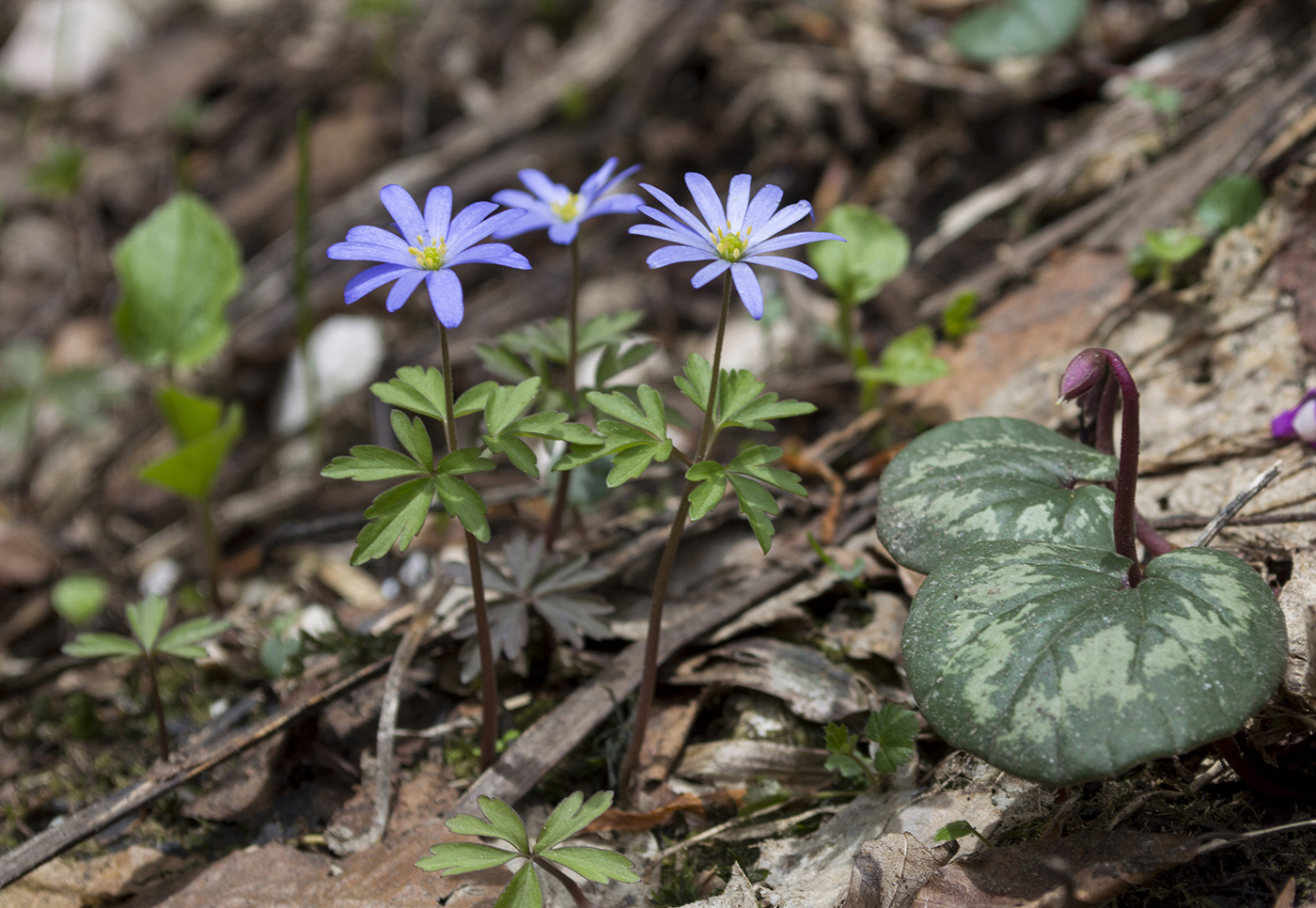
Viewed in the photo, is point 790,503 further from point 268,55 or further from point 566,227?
point 268,55

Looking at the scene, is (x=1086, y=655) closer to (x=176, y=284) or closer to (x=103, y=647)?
(x=103, y=647)

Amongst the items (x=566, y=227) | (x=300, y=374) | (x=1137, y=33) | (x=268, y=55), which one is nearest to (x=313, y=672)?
(x=566, y=227)

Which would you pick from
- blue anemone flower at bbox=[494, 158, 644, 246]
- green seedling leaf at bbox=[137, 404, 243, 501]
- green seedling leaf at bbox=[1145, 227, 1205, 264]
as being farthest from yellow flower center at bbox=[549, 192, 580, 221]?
green seedling leaf at bbox=[1145, 227, 1205, 264]

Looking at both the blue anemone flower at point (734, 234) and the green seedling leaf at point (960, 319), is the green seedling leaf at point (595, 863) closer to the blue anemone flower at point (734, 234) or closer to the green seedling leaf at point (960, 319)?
the blue anemone flower at point (734, 234)

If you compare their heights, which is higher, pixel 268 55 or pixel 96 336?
pixel 268 55

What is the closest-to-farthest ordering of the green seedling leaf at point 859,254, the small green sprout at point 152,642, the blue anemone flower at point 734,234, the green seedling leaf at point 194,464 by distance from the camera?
the blue anemone flower at point 734,234
the small green sprout at point 152,642
the green seedling leaf at point 194,464
the green seedling leaf at point 859,254

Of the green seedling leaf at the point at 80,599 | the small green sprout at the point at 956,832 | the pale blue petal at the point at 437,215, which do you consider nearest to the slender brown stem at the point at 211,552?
the green seedling leaf at the point at 80,599
